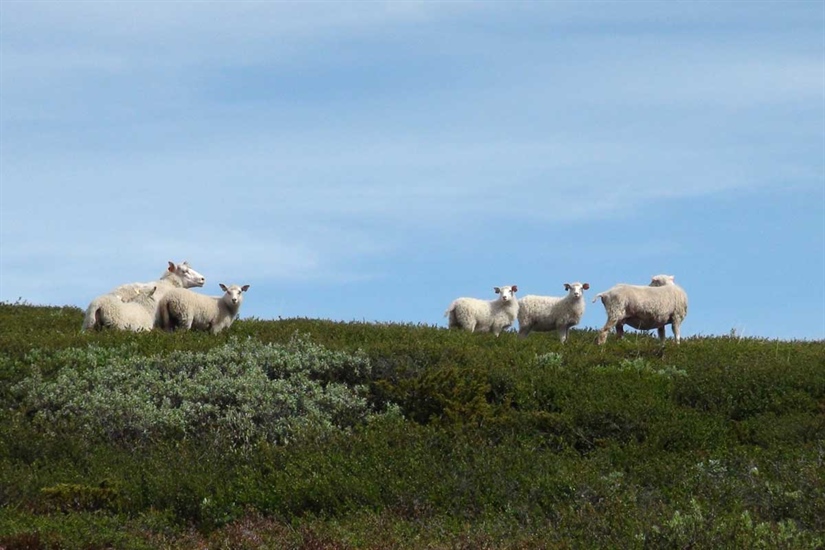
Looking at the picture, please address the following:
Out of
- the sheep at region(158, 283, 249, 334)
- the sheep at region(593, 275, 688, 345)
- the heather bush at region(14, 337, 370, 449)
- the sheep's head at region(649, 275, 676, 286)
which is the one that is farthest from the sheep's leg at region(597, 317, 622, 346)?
the sheep at region(158, 283, 249, 334)

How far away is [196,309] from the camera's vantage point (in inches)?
953

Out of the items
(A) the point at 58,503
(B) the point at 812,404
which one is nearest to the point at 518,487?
(A) the point at 58,503

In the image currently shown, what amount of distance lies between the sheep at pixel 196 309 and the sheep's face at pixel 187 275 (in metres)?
2.22

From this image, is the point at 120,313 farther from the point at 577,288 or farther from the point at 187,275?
the point at 577,288

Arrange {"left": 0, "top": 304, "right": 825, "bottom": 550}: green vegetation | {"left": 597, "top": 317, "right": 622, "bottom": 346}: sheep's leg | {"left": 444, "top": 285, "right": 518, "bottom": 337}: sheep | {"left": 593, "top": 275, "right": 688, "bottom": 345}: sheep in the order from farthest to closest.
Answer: {"left": 444, "top": 285, "right": 518, "bottom": 337}: sheep
{"left": 593, "top": 275, "right": 688, "bottom": 345}: sheep
{"left": 597, "top": 317, "right": 622, "bottom": 346}: sheep's leg
{"left": 0, "top": 304, "right": 825, "bottom": 550}: green vegetation

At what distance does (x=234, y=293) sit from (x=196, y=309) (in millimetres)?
846

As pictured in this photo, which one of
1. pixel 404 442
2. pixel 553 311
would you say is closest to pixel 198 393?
pixel 404 442

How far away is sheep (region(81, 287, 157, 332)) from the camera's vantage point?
2330 centimetres

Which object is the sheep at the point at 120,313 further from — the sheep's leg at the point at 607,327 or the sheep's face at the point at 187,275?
the sheep's leg at the point at 607,327

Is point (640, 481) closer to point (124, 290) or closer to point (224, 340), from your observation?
point (224, 340)

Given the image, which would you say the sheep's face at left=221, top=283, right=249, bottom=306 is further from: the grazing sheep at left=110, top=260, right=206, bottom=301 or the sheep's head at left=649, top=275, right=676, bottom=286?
the sheep's head at left=649, top=275, right=676, bottom=286

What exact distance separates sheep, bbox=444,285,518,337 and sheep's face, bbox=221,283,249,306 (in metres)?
4.88

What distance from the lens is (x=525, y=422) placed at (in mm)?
16594

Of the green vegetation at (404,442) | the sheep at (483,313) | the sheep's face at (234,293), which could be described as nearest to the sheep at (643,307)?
the green vegetation at (404,442)
